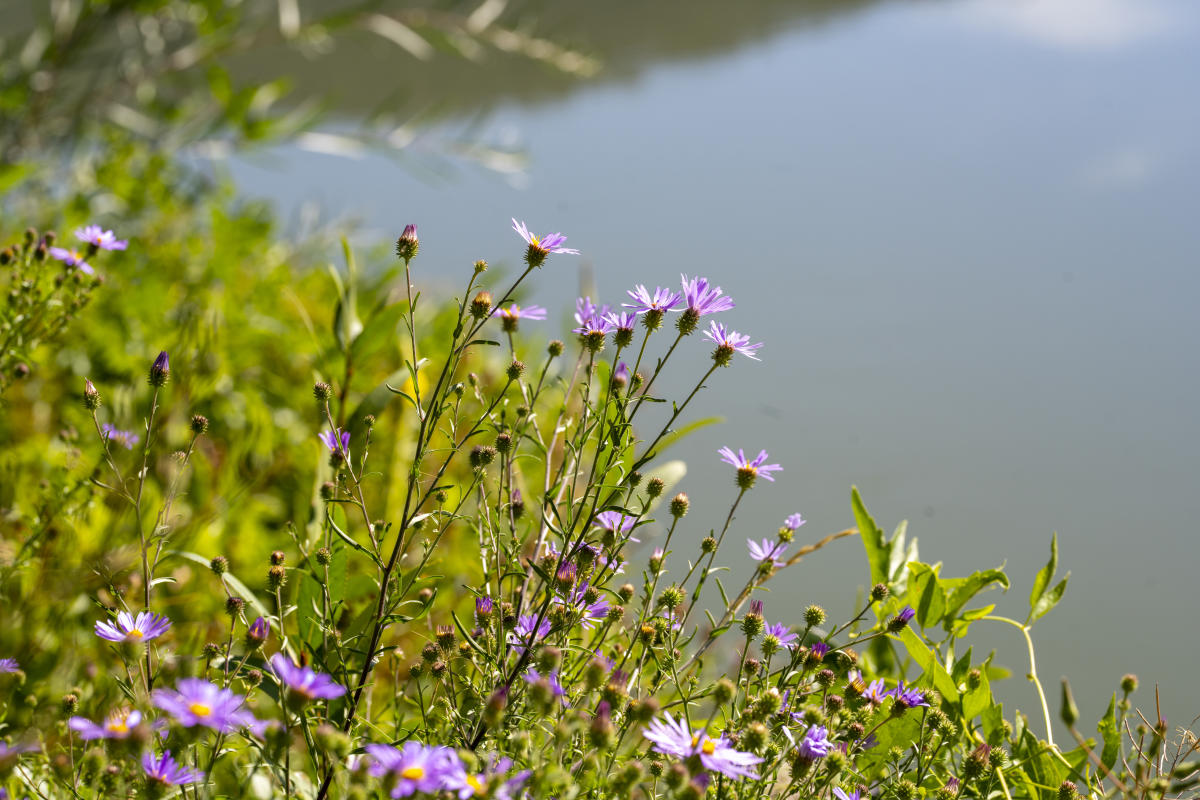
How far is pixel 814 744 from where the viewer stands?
45 cm

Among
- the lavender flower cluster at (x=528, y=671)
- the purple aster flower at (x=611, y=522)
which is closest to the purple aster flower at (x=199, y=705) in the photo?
the lavender flower cluster at (x=528, y=671)

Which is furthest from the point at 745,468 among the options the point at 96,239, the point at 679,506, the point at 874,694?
the point at 96,239

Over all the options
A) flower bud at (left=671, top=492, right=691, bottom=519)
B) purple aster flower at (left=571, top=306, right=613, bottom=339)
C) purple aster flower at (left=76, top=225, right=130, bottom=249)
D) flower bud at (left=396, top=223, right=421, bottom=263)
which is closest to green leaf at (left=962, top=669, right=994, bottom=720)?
flower bud at (left=671, top=492, right=691, bottom=519)

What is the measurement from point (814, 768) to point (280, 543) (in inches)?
28.9

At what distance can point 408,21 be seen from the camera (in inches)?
64.0

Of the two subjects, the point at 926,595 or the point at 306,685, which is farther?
the point at 926,595

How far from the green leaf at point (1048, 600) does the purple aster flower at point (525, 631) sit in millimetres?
343

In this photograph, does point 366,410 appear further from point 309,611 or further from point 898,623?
point 898,623

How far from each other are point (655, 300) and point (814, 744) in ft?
0.80

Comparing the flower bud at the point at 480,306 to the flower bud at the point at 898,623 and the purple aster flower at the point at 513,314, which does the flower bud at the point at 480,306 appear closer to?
the purple aster flower at the point at 513,314

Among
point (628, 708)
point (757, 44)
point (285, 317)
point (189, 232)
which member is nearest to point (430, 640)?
point (628, 708)

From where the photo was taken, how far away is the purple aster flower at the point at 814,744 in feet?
1.48

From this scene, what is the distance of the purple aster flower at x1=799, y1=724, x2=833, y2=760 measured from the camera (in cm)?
45

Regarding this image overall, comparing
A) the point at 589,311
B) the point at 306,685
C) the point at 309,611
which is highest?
the point at 589,311
